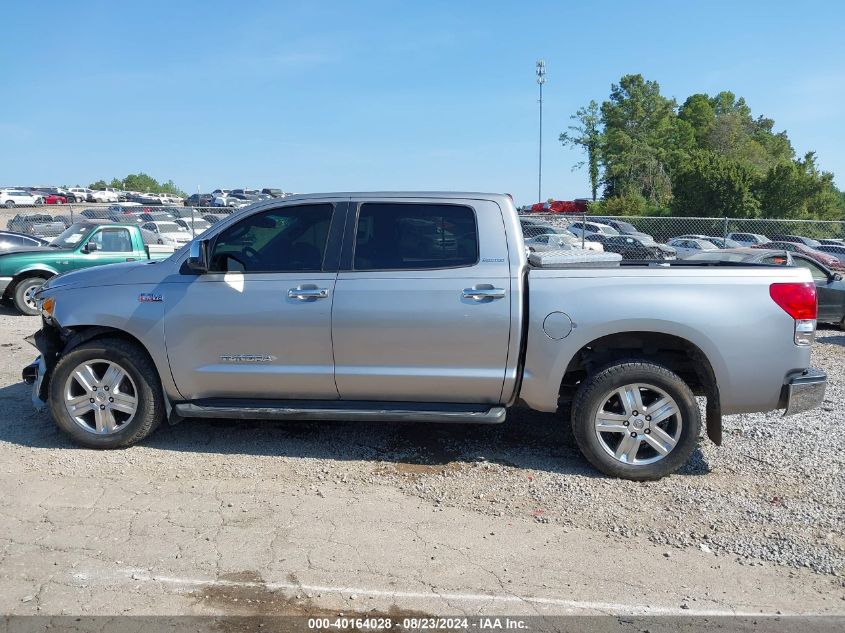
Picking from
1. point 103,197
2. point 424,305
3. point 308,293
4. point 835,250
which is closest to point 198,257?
point 308,293

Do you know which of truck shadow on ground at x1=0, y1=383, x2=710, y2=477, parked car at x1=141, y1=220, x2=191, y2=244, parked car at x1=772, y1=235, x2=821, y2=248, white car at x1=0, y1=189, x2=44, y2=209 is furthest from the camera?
white car at x1=0, y1=189, x2=44, y2=209

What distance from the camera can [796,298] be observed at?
4.60 metres

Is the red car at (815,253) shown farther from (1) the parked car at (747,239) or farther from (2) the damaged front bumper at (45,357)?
(2) the damaged front bumper at (45,357)

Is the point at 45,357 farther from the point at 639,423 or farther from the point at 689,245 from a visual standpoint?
the point at 689,245

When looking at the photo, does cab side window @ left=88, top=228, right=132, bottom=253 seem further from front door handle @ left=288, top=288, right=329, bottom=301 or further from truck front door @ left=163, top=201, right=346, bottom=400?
front door handle @ left=288, top=288, right=329, bottom=301

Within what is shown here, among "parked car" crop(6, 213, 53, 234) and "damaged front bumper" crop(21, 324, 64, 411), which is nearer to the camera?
"damaged front bumper" crop(21, 324, 64, 411)

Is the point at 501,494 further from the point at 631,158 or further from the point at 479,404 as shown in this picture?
the point at 631,158

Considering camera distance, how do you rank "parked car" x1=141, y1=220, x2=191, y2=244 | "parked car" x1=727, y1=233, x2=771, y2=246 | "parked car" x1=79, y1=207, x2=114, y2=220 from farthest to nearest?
"parked car" x1=79, y1=207, x2=114, y2=220, "parked car" x1=727, y1=233, x2=771, y2=246, "parked car" x1=141, y1=220, x2=191, y2=244

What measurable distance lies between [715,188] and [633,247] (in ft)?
106

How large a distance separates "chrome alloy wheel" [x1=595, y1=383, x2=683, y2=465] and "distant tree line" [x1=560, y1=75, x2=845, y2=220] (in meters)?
52.0

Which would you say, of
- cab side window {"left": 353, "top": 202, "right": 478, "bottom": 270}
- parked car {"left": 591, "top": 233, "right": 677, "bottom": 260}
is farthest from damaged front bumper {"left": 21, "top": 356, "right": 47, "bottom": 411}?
parked car {"left": 591, "top": 233, "right": 677, "bottom": 260}

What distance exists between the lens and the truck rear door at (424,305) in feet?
15.7

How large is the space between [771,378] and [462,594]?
2630 millimetres

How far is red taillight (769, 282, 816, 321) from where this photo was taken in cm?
460
